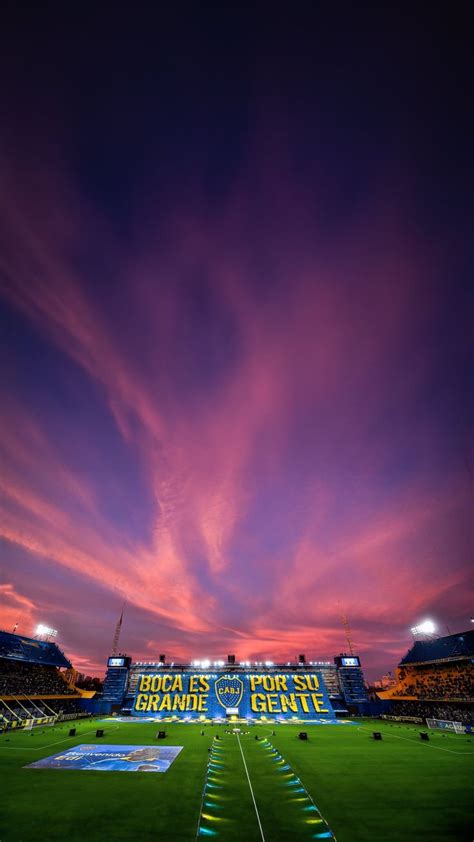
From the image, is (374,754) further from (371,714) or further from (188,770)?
(371,714)

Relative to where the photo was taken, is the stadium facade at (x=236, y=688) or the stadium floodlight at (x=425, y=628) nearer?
the stadium facade at (x=236, y=688)

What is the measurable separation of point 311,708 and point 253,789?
190 feet

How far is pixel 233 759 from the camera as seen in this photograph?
95.7 feet

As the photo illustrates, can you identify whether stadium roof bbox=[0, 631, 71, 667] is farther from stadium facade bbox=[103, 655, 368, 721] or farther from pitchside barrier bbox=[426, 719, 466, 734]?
pitchside barrier bbox=[426, 719, 466, 734]

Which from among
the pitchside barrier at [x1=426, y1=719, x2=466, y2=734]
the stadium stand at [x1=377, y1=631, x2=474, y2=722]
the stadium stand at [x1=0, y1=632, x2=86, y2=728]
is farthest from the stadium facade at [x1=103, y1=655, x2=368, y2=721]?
the pitchside barrier at [x1=426, y1=719, x2=466, y2=734]

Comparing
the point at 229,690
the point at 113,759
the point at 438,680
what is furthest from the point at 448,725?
the point at 113,759

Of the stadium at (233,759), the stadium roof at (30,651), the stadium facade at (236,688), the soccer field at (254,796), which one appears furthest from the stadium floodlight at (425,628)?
the stadium roof at (30,651)

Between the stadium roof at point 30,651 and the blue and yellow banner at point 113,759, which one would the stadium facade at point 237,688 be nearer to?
the stadium roof at point 30,651

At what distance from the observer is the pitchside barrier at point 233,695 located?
66000 mm

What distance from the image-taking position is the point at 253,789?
21281 mm

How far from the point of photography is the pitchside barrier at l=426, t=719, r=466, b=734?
148ft

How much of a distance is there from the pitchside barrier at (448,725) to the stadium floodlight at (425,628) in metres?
46.2

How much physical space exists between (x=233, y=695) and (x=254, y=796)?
59.1 metres

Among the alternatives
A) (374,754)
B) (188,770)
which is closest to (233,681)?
(374,754)
